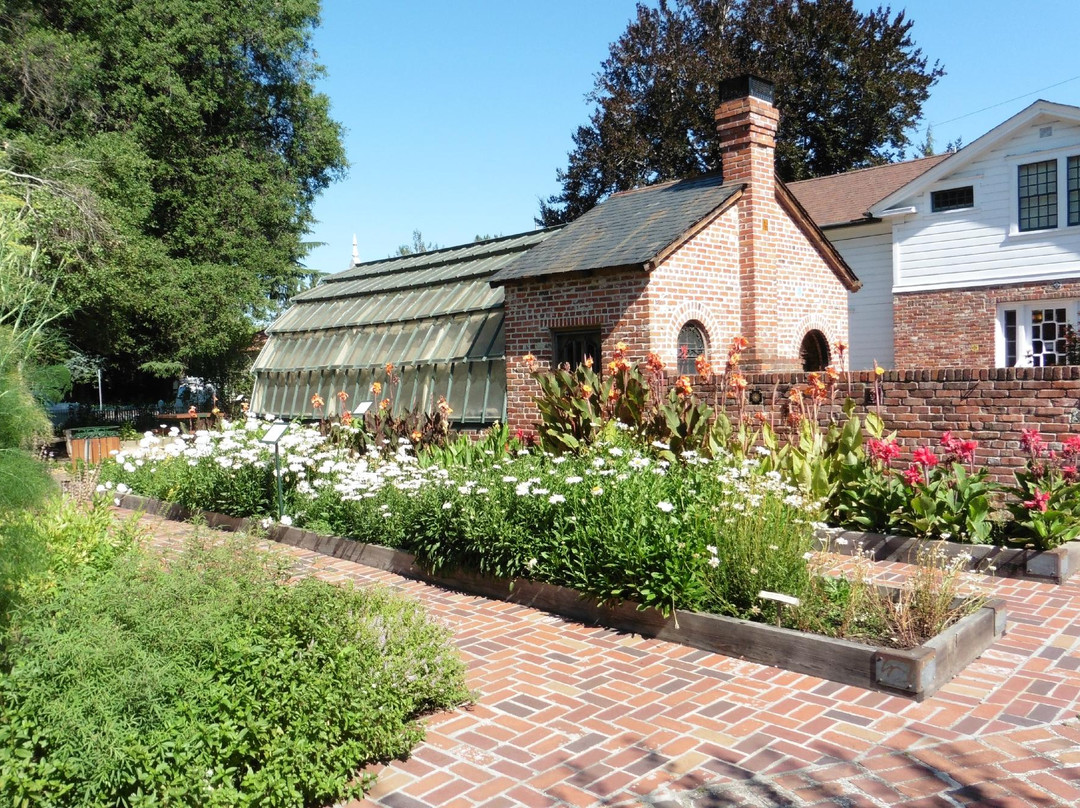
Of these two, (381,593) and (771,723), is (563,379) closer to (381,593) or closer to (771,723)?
(381,593)

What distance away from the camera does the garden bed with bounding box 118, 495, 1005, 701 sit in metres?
4.93

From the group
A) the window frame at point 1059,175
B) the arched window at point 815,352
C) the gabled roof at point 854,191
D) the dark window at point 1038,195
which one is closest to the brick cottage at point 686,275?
the arched window at point 815,352

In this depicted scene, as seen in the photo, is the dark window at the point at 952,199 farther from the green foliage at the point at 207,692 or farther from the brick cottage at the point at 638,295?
the green foliage at the point at 207,692

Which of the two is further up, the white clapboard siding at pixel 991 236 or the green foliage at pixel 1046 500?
the white clapboard siding at pixel 991 236

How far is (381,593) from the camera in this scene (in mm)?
5230

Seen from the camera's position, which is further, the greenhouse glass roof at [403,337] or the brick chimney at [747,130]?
the greenhouse glass roof at [403,337]

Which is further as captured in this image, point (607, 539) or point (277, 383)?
point (277, 383)

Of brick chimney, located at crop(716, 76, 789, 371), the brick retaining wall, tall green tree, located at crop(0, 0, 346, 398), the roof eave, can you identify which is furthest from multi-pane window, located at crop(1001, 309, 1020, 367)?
tall green tree, located at crop(0, 0, 346, 398)

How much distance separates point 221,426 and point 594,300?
6333mm

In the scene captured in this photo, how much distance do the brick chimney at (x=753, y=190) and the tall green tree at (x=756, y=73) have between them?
1556cm

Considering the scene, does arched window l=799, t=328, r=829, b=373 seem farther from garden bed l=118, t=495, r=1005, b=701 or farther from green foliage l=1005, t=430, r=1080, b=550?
garden bed l=118, t=495, r=1005, b=701

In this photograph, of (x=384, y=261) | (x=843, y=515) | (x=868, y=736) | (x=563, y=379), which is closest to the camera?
(x=868, y=736)

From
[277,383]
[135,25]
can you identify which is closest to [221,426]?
[277,383]

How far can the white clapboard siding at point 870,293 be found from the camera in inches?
871
